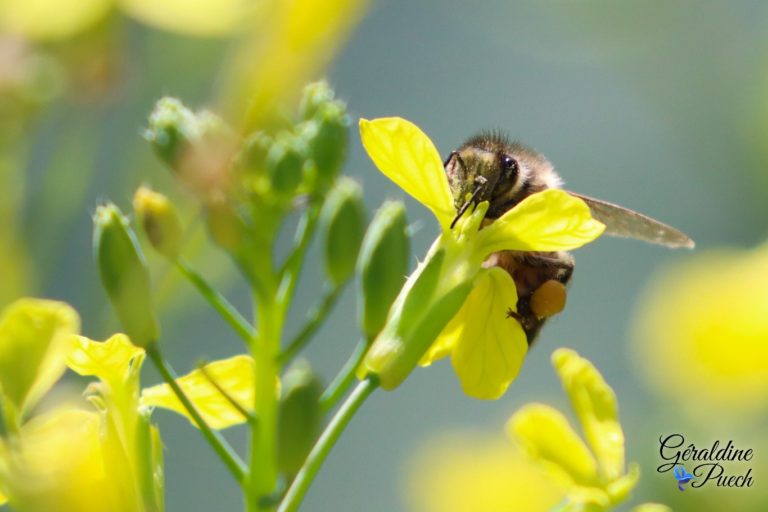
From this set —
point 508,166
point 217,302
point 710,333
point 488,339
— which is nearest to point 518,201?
point 508,166

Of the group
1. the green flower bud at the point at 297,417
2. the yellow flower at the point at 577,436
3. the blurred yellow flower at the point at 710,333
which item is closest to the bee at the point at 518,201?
the yellow flower at the point at 577,436

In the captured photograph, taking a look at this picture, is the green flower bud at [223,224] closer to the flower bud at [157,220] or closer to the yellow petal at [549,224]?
the flower bud at [157,220]

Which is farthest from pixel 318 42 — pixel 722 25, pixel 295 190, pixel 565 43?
pixel 565 43

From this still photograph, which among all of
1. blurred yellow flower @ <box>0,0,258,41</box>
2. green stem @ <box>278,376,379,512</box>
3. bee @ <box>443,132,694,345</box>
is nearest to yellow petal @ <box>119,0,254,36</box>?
blurred yellow flower @ <box>0,0,258,41</box>

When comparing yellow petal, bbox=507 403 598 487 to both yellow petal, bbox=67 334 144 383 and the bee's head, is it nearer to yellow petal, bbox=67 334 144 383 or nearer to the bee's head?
the bee's head

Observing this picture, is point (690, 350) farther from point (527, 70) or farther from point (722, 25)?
point (527, 70)

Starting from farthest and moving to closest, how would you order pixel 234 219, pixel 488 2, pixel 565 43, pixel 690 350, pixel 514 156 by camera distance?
pixel 488 2 → pixel 565 43 → pixel 690 350 → pixel 514 156 → pixel 234 219
